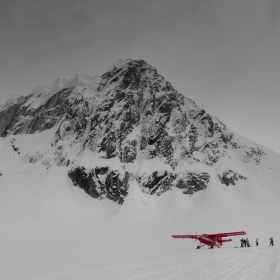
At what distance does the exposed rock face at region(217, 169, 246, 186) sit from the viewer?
11800 centimetres

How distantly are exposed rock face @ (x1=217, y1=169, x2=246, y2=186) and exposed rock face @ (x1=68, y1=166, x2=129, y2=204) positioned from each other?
42.7m

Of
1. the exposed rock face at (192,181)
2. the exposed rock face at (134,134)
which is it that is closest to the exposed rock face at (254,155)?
the exposed rock face at (134,134)

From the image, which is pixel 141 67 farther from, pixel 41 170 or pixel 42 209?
pixel 42 209

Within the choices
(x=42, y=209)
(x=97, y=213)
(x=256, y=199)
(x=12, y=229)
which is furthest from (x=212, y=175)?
(x=12, y=229)

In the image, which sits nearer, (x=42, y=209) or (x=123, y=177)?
(x=42, y=209)

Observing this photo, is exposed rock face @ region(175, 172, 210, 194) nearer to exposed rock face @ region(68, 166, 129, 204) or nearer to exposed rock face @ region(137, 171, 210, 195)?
exposed rock face @ region(137, 171, 210, 195)

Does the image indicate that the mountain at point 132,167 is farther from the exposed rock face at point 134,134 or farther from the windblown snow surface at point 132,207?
the exposed rock face at point 134,134

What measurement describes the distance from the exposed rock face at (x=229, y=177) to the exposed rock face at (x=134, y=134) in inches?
23.3

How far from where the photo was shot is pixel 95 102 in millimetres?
149625

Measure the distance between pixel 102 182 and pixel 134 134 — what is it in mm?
32693

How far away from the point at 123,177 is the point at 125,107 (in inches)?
1682

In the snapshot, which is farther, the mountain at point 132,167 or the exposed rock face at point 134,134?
the exposed rock face at point 134,134

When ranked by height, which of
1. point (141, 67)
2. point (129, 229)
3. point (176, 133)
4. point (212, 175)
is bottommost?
point (129, 229)

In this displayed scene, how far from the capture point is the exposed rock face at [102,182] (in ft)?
371
